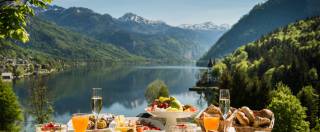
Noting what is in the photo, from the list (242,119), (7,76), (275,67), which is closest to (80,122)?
(242,119)

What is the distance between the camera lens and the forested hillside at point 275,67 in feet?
260

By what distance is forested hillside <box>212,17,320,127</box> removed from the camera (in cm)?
7925

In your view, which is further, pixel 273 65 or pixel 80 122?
pixel 273 65

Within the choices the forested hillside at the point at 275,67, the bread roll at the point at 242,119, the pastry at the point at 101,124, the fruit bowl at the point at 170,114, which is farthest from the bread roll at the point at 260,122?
the forested hillside at the point at 275,67

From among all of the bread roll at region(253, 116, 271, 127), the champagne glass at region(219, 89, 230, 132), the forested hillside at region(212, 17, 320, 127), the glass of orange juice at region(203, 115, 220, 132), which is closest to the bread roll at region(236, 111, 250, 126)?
the bread roll at region(253, 116, 271, 127)

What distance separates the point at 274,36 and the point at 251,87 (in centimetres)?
11229

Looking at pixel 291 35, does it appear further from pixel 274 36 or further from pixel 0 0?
pixel 0 0

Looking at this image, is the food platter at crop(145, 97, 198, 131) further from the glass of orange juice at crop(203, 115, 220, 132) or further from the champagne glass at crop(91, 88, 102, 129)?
the glass of orange juice at crop(203, 115, 220, 132)

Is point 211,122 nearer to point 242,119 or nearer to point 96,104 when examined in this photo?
point 242,119

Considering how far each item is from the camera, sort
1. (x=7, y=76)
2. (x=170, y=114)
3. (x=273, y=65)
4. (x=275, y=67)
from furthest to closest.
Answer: (x=7, y=76), (x=273, y=65), (x=275, y=67), (x=170, y=114)

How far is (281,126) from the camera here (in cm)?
5575

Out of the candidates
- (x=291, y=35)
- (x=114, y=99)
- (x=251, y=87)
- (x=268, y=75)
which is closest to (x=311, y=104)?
(x=251, y=87)

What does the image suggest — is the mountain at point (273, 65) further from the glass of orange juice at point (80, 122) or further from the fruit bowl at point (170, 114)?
the glass of orange juice at point (80, 122)

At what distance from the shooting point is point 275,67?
130000 millimetres
